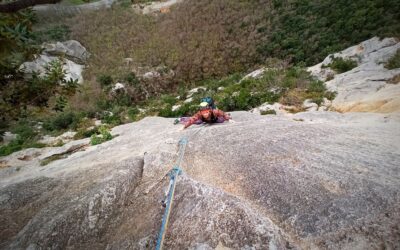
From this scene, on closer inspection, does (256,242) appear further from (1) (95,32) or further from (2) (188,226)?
(1) (95,32)

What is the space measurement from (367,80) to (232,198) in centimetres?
1541

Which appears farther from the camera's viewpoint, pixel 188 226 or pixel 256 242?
pixel 188 226

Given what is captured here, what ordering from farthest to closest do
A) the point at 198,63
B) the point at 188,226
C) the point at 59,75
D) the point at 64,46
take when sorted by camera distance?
the point at 64,46 → the point at 198,63 → the point at 59,75 → the point at 188,226

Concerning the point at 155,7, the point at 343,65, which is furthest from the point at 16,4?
the point at 155,7

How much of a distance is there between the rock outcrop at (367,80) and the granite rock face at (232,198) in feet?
15.0

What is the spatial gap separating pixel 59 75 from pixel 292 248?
6.53m

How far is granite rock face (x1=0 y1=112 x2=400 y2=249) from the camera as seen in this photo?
15.0 ft

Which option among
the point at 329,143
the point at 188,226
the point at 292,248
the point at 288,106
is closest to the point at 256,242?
the point at 292,248

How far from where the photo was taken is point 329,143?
7.64 m

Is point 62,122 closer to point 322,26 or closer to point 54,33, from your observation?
point 54,33

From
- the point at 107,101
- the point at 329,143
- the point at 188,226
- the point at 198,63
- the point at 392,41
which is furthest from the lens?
the point at 198,63

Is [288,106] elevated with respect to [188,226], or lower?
lower

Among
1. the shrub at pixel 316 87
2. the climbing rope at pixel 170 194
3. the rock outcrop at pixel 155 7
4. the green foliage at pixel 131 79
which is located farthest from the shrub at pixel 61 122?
the rock outcrop at pixel 155 7

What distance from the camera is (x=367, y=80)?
16219 mm
